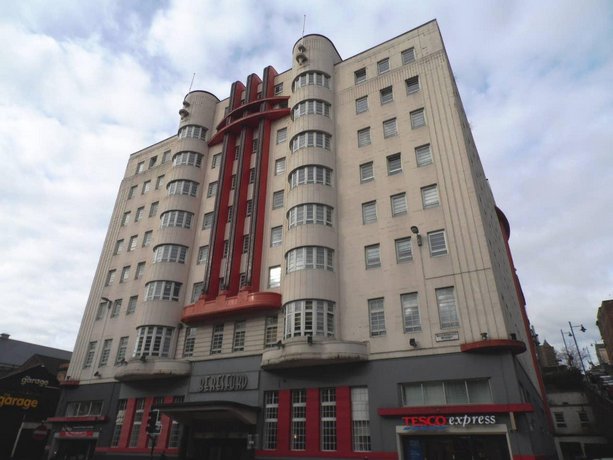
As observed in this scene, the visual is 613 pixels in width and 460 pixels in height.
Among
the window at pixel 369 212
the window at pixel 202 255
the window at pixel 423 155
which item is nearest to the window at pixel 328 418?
the window at pixel 369 212

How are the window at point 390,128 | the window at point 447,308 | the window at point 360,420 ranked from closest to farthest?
the window at point 360,420, the window at point 447,308, the window at point 390,128

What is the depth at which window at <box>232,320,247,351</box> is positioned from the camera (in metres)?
29.5

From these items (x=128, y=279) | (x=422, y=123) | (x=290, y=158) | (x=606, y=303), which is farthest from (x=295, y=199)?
(x=606, y=303)

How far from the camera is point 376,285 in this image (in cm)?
2612

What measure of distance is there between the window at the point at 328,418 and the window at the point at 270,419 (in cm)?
326

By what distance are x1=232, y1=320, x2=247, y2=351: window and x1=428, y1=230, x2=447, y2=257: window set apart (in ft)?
48.9

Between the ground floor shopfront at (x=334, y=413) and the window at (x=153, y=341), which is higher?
the window at (x=153, y=341)

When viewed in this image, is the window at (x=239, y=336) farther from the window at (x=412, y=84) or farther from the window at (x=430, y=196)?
the window at (x=412, y=84)

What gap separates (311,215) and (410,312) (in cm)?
1009

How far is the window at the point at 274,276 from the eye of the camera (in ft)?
99.5

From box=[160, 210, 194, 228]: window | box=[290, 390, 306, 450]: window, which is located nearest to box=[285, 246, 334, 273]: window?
box=[290, 390, 306, 450]: window

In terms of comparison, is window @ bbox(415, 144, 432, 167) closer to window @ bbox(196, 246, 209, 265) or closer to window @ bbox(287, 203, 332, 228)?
window @ bbox(287, 203, 332, 228)

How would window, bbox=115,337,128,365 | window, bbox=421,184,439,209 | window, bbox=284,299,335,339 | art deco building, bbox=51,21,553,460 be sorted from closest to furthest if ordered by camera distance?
art deco building, bbox=51,21,553,460, window, bbox=284,299,335,339, window, bbox=421,184,439,209, window, bbox=115,337,128,365

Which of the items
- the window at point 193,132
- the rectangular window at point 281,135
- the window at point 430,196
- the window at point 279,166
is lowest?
the window at point 430,196
